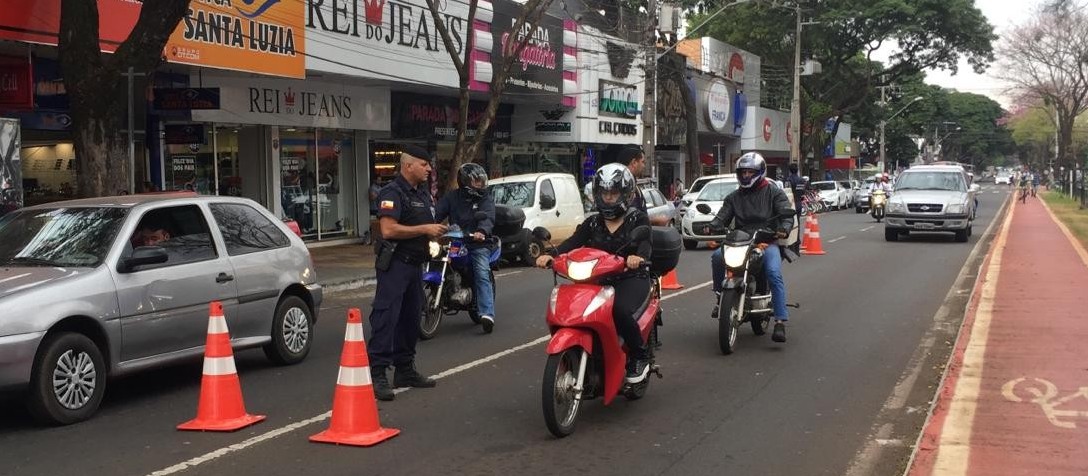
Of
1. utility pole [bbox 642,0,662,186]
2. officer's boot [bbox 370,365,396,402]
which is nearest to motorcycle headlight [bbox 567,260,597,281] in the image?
officer's boot [bbox 370,365,396,402]

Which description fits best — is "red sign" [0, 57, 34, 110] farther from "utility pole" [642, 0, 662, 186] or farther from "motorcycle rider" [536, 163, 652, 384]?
"utility pole" [642, 0, 662, 186]

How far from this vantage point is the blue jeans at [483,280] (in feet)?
34.4

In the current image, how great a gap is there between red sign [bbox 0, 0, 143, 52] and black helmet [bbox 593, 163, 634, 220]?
345 inches

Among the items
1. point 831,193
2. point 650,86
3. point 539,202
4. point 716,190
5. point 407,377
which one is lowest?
point 407,377

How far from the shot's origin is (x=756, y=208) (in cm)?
977

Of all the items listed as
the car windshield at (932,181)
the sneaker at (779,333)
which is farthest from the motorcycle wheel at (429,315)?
the car windshield at (932,181)

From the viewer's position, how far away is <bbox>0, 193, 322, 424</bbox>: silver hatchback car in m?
6.42

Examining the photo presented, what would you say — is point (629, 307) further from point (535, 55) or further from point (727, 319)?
point (535, 55)

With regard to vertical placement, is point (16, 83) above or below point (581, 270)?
above

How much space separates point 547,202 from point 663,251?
36.1 feet

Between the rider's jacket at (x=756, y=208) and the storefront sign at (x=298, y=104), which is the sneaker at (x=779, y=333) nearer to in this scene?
the rider's jacket at (x=756, y=208)

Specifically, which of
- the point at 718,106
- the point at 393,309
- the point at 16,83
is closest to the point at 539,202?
the point at 16,83

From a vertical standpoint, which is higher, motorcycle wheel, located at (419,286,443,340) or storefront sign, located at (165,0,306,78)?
storefront sign, located at (165,0,306,78)

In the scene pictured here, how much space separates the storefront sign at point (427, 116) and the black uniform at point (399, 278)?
58.6 ft
